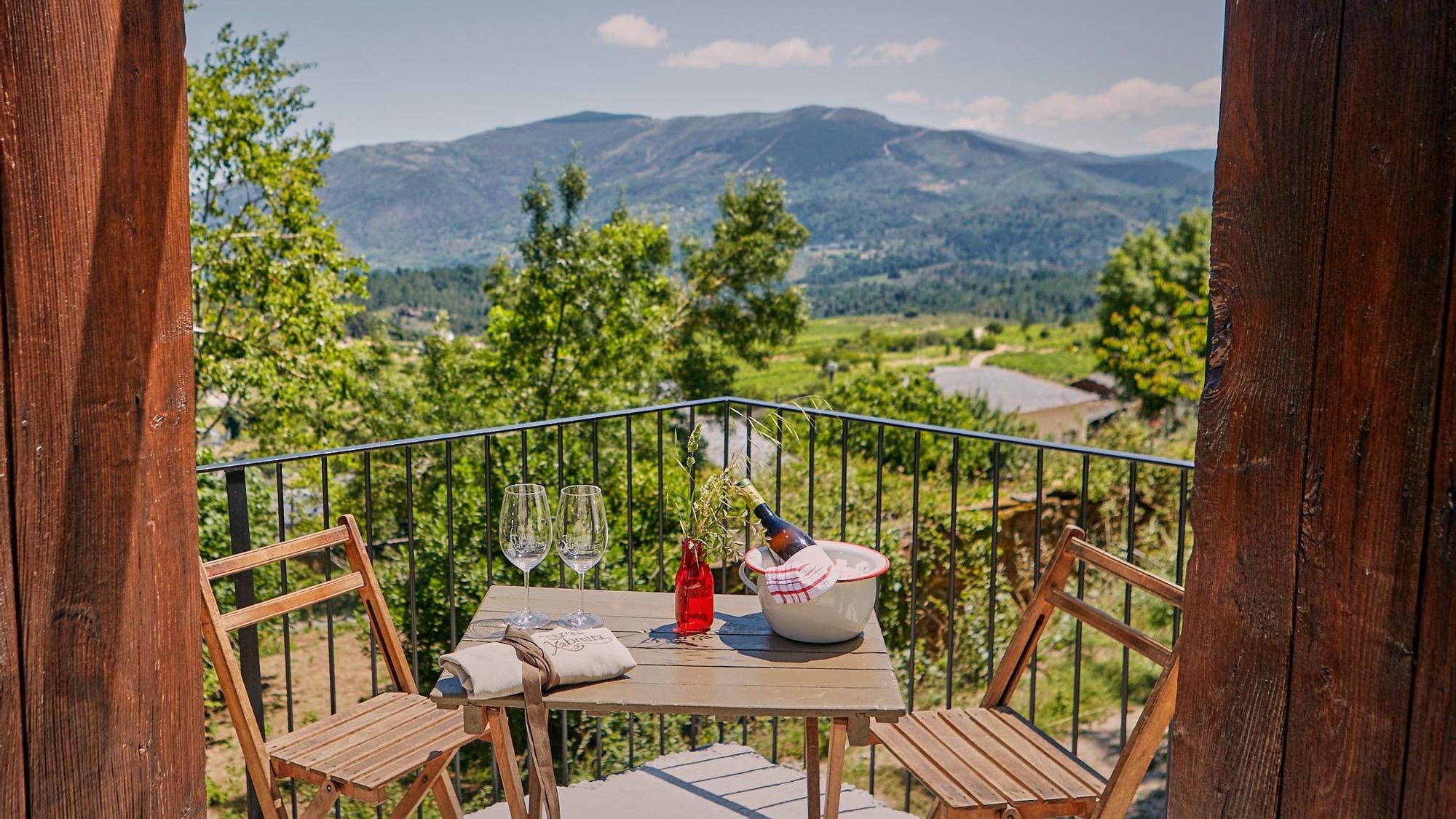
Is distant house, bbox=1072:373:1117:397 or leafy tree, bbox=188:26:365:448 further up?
leafy tree, bbox=188:26:365:448

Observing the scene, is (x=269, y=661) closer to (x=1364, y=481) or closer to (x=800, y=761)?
(x=800, y=761)

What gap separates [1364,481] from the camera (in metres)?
0.98

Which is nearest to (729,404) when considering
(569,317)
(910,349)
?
(569,317)

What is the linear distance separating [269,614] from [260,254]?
32.3 feet

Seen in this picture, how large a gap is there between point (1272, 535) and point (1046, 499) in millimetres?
8481

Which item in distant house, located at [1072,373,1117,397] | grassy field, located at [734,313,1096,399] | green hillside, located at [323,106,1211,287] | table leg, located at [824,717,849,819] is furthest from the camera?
distant house, located at [1072,373,1117,397]

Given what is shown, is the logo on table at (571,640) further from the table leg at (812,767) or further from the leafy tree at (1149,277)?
the leafy tree at (1149,277)

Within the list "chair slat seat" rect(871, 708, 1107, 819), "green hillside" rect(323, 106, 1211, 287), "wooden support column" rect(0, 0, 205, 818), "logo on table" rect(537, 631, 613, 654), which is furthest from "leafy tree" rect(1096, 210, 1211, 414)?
"wooden support column" rect(0, 0, 205, 818)

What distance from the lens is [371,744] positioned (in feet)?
7.14

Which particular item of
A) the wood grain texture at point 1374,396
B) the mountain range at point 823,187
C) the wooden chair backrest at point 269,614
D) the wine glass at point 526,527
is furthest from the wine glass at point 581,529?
the mountain range at point 823,187

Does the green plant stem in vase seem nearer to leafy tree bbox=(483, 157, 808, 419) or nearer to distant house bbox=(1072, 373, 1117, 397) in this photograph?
leafy tree bbox=(483, 157, 808, 419)

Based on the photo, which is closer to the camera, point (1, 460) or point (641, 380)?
point (1, 460)

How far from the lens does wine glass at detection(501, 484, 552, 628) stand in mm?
2070

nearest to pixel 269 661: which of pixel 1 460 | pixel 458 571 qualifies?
pixel 458 571
